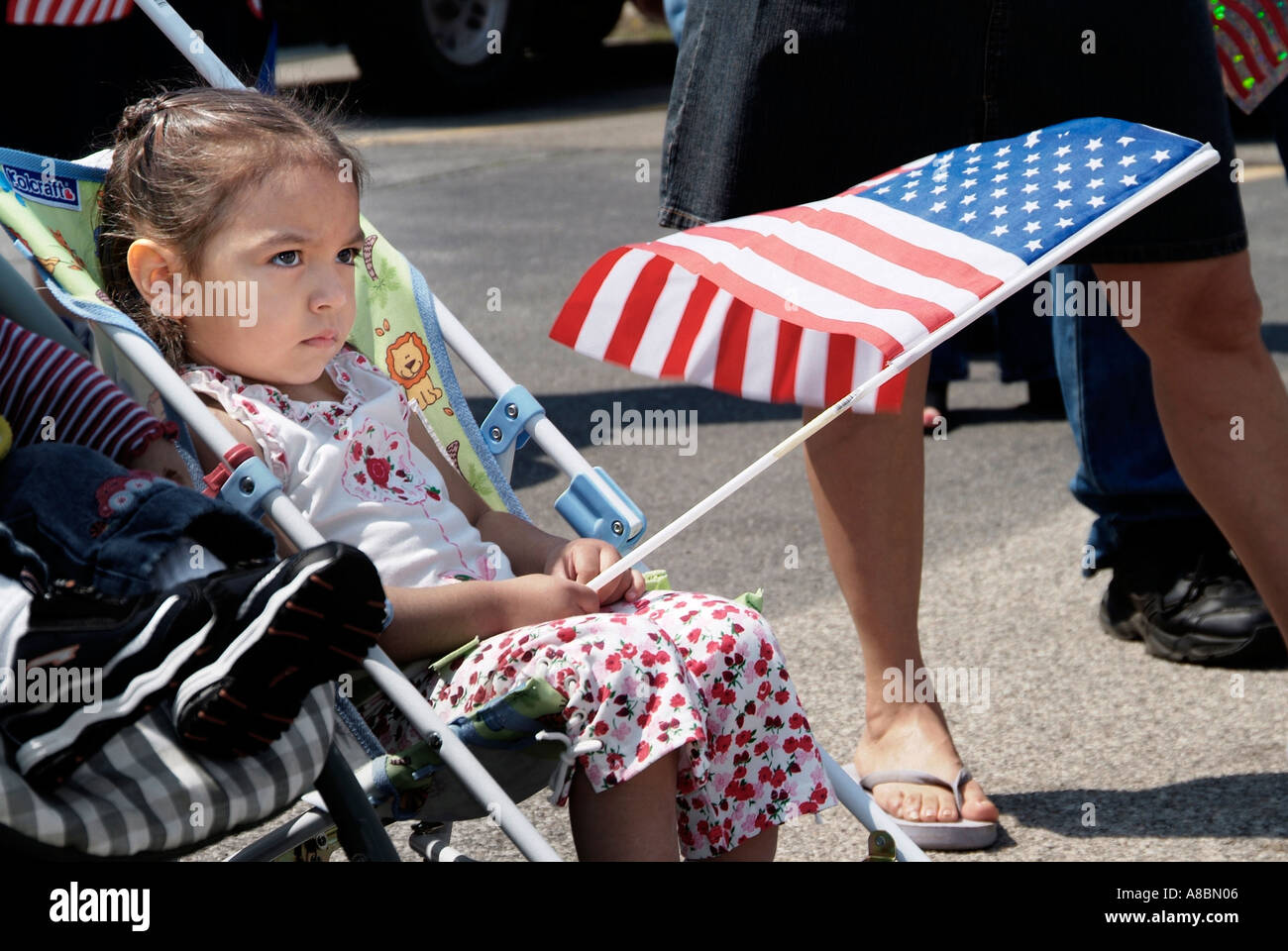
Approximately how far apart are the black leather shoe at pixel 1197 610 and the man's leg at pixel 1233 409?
0.67 metres

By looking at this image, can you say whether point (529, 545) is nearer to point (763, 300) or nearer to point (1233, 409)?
point (763, 300)

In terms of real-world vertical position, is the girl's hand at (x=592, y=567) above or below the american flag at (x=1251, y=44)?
below

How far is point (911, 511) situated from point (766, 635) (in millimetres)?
789

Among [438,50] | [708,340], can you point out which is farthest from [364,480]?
[438,50]

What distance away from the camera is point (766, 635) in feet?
7.70

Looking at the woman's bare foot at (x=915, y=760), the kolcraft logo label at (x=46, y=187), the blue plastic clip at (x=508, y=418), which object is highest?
the kolcraft logo label at (x=46, y=187)

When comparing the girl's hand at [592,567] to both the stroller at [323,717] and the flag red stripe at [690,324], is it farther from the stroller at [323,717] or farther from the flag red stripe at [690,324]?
the flag red stripe at [690,324]

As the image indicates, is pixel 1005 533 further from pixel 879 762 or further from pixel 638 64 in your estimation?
pixel 638 64

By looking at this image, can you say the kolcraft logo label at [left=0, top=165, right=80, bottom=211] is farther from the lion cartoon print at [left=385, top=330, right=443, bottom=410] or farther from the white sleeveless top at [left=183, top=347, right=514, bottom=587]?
the lion cartoon print at [left=385, top=330, right=443, bottom=410]

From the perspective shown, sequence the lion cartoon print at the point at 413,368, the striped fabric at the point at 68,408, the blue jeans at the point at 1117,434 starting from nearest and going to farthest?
the striped fabric at the point at 68,408, the lion cartoon print at the point at 413,368, the blue jeans at the point at 1117,434

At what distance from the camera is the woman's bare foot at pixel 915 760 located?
297 cm

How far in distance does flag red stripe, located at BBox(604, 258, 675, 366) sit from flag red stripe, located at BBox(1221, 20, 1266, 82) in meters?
1.37

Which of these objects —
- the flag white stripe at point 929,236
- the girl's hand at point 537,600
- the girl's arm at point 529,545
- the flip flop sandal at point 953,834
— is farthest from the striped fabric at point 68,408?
the flip flop sandal at point 953,834
